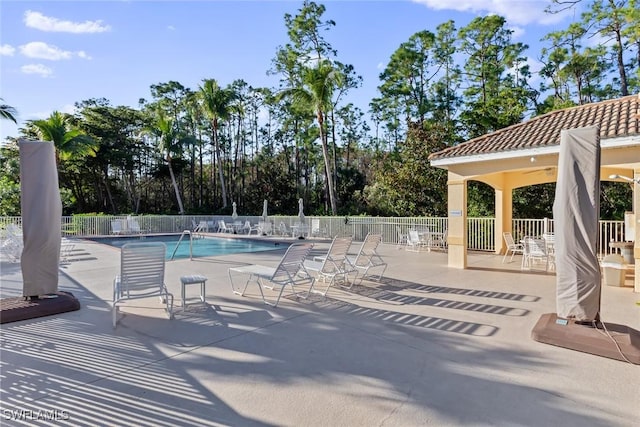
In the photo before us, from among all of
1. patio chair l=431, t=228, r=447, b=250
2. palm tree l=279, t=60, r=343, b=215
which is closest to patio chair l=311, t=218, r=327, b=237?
patio chair l=431, t=228, r=447, b=250

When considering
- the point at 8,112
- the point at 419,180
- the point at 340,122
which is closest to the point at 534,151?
the point at 419,180

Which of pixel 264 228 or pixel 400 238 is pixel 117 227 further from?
pixel 400 238

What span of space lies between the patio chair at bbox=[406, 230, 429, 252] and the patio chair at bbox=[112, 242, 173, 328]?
9.32 metres

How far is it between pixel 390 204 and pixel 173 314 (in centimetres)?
1673

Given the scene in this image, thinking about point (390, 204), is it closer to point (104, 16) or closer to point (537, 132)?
point (537, 132)

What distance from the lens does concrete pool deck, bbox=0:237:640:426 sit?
2896 millimetres

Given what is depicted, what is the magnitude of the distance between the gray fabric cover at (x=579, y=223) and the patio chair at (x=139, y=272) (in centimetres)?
512

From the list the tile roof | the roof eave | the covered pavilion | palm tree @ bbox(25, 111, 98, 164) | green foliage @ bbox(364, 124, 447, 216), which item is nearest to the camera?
the roof eave

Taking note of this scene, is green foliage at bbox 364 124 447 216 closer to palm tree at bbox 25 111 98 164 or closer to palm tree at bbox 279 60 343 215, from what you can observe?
palm tree at bbox 279 60 343 215

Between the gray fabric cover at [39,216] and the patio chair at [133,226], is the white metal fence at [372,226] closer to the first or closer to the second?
the patio chair at [133,226]

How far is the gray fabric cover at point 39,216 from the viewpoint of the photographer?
534cm

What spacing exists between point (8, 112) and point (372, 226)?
1511 centimetres

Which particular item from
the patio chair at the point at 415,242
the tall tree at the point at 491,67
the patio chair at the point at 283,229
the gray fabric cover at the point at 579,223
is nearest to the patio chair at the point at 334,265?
the gray fabric cover at the point at 579,223

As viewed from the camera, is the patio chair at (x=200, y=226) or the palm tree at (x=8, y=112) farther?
the patio chair at (x=200, y=226)
